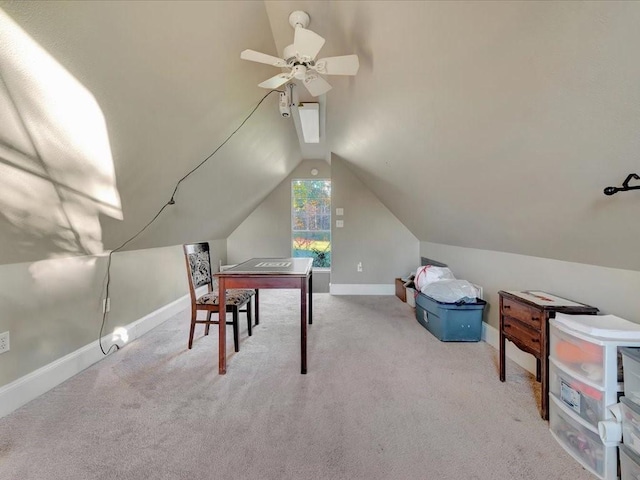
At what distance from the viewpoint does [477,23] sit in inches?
44.0

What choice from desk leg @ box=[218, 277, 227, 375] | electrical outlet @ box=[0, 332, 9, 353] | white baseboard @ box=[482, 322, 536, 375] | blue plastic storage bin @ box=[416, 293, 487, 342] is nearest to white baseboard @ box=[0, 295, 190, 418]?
electrical outlet @ box=[0, 332, 9, 353]

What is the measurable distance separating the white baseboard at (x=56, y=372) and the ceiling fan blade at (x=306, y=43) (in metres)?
2.61

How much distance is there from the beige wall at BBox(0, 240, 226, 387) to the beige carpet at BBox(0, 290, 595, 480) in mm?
266

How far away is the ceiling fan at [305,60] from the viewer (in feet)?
5.10

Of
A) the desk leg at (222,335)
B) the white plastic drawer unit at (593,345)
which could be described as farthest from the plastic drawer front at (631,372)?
the desk leg at (222,335)

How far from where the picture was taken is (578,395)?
1.24m

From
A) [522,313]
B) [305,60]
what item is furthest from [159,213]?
[522,313]

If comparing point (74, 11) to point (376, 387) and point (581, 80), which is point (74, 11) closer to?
point (581, 80)

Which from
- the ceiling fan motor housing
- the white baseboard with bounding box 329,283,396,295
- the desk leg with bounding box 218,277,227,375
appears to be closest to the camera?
the ceiling fan motor housing

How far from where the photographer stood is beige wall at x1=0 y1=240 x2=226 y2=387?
1646mm

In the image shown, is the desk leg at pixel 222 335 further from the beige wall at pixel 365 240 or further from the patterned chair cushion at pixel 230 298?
the beige wall at pixel 365 240

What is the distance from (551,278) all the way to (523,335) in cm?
54

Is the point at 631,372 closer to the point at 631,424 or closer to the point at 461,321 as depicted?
the point at 631,424

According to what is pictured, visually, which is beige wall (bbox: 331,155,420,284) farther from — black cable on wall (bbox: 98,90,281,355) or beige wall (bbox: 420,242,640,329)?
black cable on wall (bbox: 98,90,281,355)
